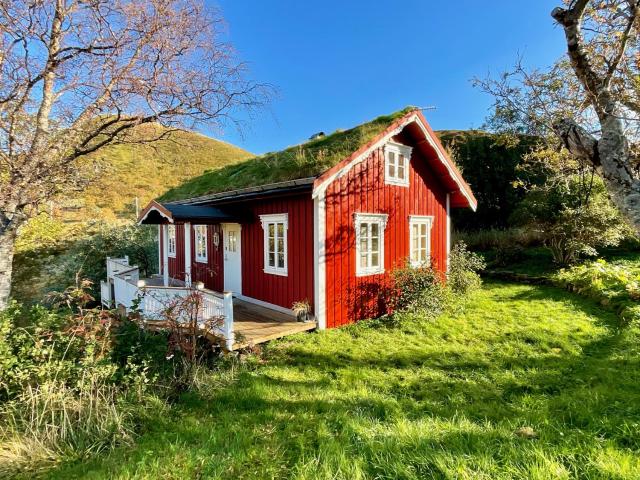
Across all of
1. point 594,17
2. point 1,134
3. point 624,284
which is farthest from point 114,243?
point 624,284

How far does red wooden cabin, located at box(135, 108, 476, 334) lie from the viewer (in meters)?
7.45

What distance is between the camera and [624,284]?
935 centimetres

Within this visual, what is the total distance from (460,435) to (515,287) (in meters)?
10.1

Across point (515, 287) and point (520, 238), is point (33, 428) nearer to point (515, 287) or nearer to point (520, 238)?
point (515, 287)

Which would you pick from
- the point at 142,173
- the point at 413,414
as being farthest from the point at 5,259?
the point at 142,173

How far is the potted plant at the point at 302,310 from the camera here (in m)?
7.22

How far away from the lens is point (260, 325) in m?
7.02

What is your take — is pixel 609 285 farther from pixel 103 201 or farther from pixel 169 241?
pixel 103 201

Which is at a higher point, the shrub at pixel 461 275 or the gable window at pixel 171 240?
the gable window at pixel 171 240

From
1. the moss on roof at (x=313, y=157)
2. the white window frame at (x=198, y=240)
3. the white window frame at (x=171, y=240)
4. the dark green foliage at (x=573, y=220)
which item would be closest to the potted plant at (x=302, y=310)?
the moss on roof at (x=313, y=157)

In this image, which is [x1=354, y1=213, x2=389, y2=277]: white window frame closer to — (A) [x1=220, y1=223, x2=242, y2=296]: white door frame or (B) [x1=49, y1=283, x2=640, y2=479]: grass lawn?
(B) [x1=49, y1=283, x2=640, y2=479]: grass lawn

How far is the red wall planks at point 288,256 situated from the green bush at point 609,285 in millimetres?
7366

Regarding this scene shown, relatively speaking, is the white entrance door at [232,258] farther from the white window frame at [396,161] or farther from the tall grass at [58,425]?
the tall grass at [58,425]

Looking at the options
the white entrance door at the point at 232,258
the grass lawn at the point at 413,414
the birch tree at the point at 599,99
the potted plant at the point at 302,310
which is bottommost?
the grass lawn at the point at 413,414
